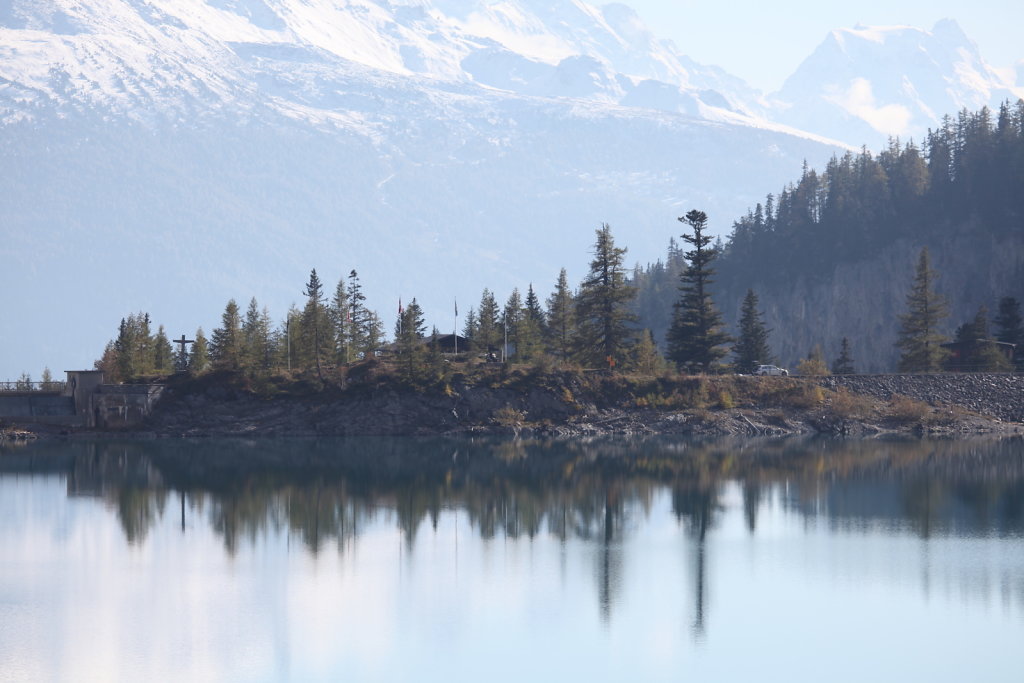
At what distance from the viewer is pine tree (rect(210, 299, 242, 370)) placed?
12250cm

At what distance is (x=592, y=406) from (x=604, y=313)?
11.8m

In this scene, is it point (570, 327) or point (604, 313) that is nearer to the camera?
point (604, 313)

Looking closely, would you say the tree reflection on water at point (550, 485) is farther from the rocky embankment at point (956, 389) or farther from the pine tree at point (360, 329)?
the pine tree at point (360, 329)

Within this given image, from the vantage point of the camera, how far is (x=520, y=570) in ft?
177

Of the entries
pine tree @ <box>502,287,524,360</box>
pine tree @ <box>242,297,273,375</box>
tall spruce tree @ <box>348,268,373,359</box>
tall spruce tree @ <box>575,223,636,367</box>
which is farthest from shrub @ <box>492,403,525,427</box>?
pine tree @ <box>242,297,273,375</box>

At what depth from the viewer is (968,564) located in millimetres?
54156

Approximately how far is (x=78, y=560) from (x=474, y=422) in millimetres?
61791

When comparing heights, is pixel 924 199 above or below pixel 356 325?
above

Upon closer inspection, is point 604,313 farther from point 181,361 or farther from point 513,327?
point 181,361

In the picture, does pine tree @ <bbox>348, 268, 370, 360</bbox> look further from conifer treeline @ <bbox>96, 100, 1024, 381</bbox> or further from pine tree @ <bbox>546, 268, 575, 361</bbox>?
pine tree @ <bbox>546, 268, 575, 361</bbox>

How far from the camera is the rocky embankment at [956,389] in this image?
11819 cm

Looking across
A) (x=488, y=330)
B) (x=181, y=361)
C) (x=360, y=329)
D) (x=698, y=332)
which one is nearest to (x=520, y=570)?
(x=698, y=332)

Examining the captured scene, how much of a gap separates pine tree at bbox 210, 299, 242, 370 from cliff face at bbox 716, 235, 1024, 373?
84.0 m

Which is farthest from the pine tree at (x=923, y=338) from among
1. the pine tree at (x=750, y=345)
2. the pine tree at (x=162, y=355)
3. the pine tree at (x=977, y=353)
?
the pine tree at (x=162, y=355)
